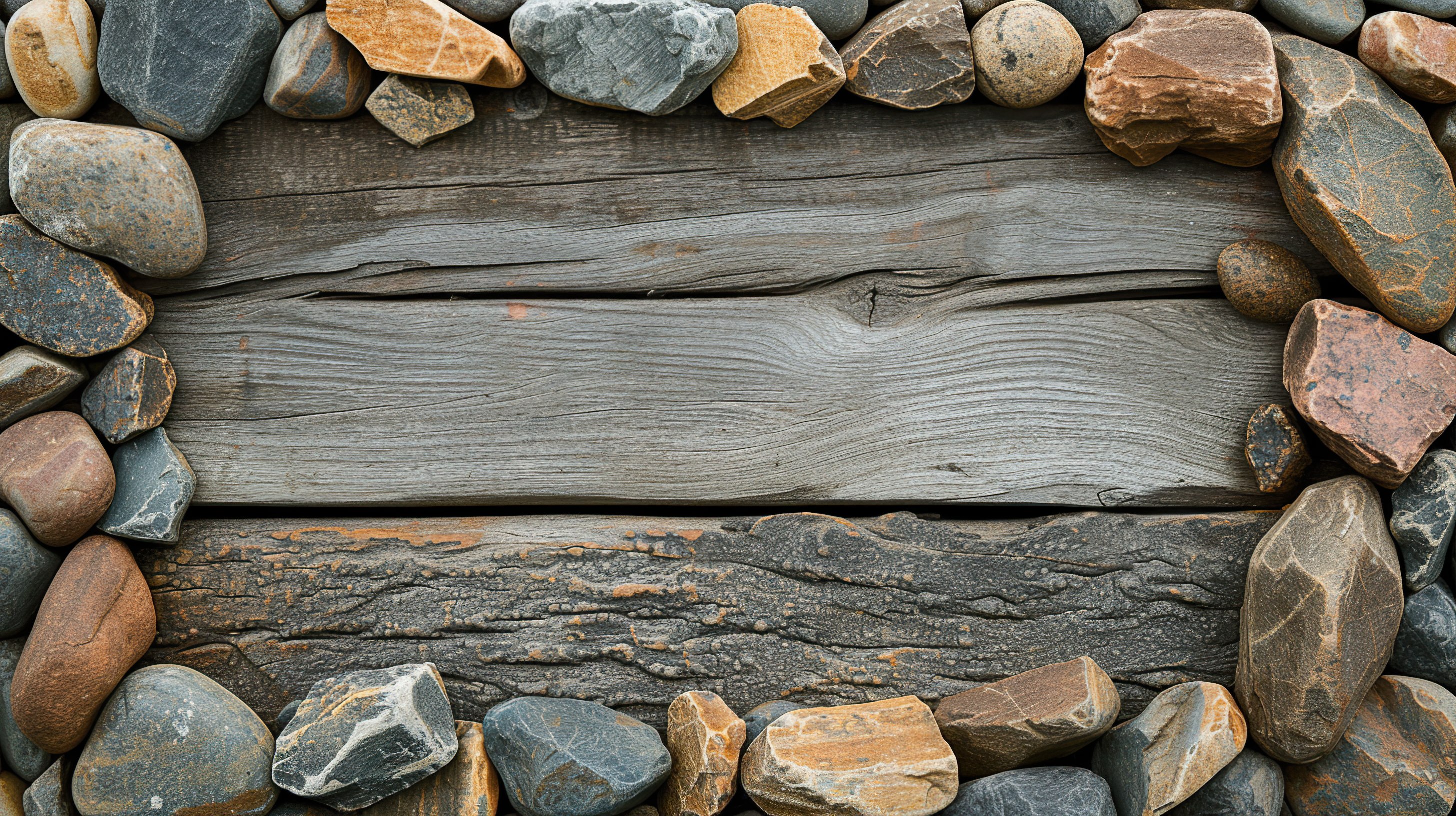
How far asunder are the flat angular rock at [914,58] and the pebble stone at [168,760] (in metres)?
1.81

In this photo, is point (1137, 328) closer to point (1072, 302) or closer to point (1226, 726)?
point (1072, 302)

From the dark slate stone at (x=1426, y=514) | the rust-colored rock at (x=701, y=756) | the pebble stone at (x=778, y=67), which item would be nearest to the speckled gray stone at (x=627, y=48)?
the pebble stone at (x=778, y=67)

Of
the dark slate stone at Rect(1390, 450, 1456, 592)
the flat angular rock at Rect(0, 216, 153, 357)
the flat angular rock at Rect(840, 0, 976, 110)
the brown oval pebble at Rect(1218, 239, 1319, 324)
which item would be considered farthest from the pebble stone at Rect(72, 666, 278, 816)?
the dark slate stone at Rect(1390, 450, 1456, 592)

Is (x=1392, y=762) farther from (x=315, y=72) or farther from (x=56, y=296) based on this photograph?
(x=56, y=296)

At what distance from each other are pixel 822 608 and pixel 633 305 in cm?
78

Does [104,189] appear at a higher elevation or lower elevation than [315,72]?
lower

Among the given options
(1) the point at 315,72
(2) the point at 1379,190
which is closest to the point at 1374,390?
(2) the point at 1379,190

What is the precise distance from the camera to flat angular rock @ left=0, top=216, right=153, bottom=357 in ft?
5.04

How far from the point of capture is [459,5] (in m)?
1.58

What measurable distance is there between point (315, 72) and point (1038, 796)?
201cm

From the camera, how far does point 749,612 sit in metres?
1.69

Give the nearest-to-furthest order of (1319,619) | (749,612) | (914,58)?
(1319,619)
(914,58)
(749,612)

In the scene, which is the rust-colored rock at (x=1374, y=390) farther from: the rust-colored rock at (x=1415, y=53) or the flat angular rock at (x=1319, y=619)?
the rust-colored rock at (x=1415, y=53)

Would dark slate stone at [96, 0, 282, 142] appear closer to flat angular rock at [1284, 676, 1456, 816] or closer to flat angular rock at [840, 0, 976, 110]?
flat angular rock at [840, 0, 976, 110]
